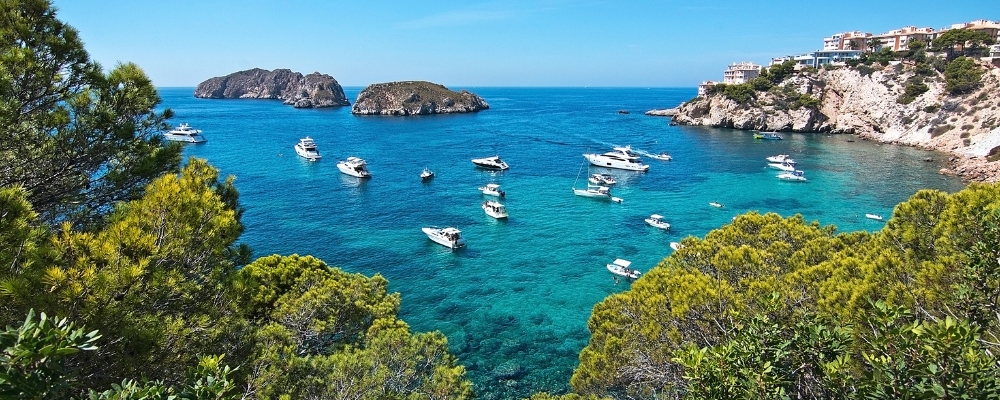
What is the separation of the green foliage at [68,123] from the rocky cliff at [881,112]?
65256mm

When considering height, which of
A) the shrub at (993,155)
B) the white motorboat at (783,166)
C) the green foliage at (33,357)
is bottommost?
the white motorboat at (783,166)

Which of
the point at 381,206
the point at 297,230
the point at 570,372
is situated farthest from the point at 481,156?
the point at 570,372

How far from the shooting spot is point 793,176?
181 ft

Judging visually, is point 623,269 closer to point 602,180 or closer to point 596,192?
point 596,192

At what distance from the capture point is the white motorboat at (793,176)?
180ft

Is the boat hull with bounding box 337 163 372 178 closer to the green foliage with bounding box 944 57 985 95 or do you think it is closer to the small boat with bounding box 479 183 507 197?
the small boat with bounding box 479 183 507 197

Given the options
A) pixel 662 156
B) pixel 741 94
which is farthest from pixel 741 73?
pixel 662 156

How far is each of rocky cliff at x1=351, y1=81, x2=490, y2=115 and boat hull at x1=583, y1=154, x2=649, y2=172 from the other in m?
82.2

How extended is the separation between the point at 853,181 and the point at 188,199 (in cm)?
6109

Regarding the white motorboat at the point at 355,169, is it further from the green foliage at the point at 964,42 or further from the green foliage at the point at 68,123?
the green foliage at the point at 964,42

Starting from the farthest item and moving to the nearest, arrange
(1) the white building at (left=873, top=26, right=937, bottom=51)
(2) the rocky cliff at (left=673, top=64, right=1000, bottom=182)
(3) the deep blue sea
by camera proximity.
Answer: (1) the white building at (left=873, top=26, right=937, bottom=51)
(2) the rocky cliff at (left=673, top=64, right=1000, bottom=182)
(3) the deep blue sea

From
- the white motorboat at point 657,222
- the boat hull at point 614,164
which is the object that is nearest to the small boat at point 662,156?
the boat hull at point 614,164

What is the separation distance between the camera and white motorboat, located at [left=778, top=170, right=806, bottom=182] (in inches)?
2157

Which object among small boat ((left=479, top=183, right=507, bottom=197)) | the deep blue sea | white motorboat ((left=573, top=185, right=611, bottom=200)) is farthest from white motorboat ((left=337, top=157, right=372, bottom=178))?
white motorboat ((left=573, top=185, right=611, bottom=200))
